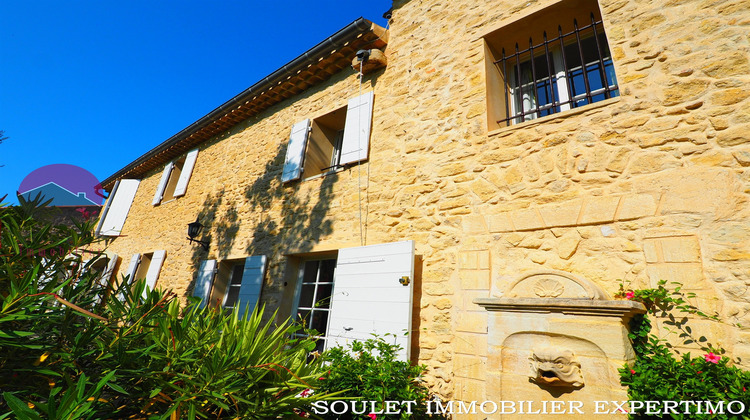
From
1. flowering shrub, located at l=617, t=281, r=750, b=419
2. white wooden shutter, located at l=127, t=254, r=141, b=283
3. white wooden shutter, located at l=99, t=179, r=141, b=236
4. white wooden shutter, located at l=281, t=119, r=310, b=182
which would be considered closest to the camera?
flowering shrub, located at l=617, t=281, r=750, b=419

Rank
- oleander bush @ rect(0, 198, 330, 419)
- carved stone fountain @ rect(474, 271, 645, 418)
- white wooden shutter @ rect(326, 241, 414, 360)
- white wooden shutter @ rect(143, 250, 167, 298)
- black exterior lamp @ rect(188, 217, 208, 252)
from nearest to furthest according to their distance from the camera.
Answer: oleander bush @ rect(0, 198, 330, 419) < carved stone fountain @ rect(474, 271, 645, 418) < white wooden shutter @ rect(326, 241, 414, 360) < black exterior lamp @ rect(188, 217, 208, 252) < white wooden shutter @ rect(143, 250, 167, 298)

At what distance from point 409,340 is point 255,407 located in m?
1.39

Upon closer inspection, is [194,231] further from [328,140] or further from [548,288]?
[548,288]

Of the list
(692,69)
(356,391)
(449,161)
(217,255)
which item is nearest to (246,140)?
(217,255)

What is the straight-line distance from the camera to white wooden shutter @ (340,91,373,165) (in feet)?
14.4

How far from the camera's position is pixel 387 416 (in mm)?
2367

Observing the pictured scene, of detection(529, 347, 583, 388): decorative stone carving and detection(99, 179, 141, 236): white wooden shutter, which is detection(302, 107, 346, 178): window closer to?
detection(529, 347, 583, 388): decorative stone carving

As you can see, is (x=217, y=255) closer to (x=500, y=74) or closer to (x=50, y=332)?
(x=50, y=332)

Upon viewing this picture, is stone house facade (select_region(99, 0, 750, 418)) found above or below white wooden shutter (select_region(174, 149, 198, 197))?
below

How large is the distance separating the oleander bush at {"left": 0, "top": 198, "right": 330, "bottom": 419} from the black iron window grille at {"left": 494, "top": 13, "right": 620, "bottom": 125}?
3.15m

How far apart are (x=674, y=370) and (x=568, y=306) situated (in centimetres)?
58

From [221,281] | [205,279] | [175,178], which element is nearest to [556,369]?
[221,281]

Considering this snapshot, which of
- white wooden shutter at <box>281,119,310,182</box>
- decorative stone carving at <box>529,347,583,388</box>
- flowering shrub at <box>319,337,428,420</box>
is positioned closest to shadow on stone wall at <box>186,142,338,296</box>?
white wooden shutter at <box>281,119,310,182</box>

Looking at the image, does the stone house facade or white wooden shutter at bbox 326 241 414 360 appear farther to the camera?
white wooden shutter at bbox 326 241 414 360
